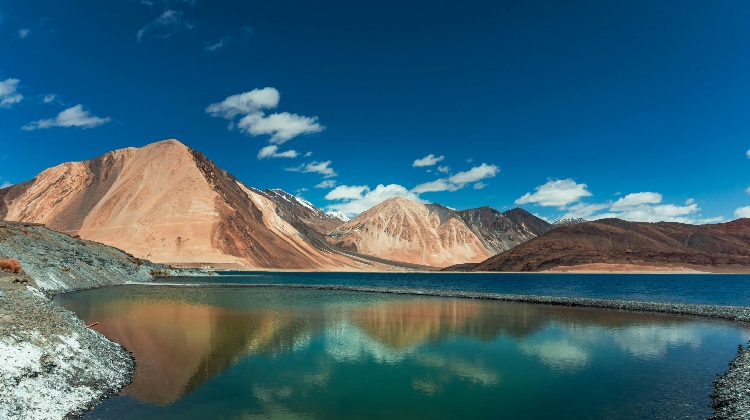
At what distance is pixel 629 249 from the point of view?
175 metres

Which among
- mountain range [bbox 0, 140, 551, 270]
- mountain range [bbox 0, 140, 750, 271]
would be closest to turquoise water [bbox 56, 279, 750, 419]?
mountain range [bbox 0, 140, 551, 270]

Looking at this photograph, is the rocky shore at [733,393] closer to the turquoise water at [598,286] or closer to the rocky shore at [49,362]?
the rocky shore at [49,362]

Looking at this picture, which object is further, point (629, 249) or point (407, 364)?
point (629, 249)

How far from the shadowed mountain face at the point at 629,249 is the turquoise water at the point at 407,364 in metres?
145

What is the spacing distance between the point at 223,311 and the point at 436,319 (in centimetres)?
1668

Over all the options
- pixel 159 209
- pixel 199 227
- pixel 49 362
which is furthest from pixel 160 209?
pixel 49 362

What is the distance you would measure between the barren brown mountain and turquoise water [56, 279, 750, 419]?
11024 centimetres

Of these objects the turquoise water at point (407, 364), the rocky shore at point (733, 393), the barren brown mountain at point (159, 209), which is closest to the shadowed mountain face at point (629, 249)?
the barren brown mountain at point (159, 209)

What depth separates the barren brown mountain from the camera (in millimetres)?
139625

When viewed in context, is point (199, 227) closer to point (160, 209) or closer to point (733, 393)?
point (160, 209)

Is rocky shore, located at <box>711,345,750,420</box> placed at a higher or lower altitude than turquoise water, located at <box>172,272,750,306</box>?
lower

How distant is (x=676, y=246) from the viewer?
602 feet

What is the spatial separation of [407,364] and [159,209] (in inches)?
5733

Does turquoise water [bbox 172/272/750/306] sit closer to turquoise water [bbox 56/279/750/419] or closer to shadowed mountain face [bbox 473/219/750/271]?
turquoise water [bbox 56/279/750/419]
